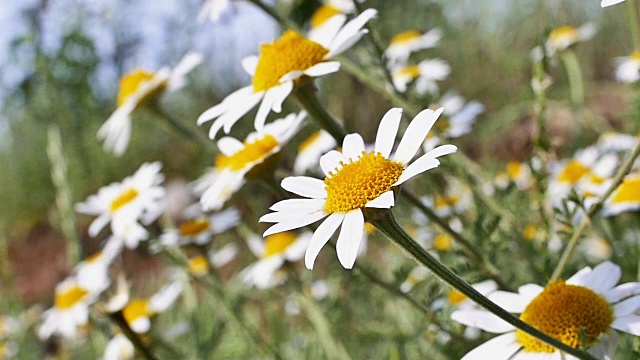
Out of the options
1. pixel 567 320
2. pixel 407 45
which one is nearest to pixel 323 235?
pixel 567 320

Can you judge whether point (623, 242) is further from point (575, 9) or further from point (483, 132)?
point (575, 9)

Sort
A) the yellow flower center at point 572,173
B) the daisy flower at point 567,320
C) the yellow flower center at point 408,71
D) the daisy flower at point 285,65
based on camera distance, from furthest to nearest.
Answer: the yellow flower center at point 408,71, the yellow flower center at point 572,173, the daisy flower at point 285,65, the daisy flower at point 567,320

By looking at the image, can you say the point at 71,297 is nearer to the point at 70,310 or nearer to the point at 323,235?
the point at 70,310

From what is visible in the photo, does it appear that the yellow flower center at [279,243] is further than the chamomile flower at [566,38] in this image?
No

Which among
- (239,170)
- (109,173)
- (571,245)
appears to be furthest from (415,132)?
(109,173)

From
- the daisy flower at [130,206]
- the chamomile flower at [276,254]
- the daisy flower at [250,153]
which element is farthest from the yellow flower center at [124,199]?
the daisy flower at [250,153]

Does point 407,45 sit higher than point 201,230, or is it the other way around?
point 407,45

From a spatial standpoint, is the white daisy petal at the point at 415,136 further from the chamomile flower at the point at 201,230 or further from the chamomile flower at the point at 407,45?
the chamomile flower at the point at 407,45
